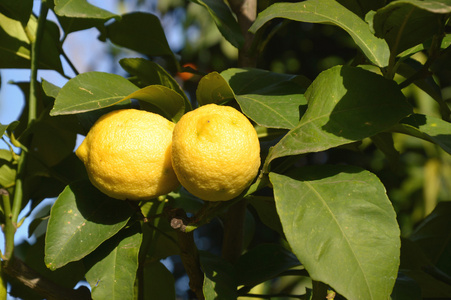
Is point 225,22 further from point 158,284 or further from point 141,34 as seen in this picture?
point 158,284

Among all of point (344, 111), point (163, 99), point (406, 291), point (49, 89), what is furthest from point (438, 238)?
point (49, 89)

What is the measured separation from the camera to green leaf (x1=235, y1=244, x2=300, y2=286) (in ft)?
1.97

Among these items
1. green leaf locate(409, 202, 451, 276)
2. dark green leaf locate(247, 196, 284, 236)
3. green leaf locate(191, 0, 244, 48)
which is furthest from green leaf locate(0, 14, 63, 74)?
green leaf locate(409, 202, 451, 276)

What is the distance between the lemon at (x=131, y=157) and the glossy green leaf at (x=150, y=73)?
0.06 m

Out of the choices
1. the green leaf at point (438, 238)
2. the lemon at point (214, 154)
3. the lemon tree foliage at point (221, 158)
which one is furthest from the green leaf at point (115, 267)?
the green leaf at point (438, 238)

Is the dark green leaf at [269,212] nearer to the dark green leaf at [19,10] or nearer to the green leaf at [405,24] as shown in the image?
the green leaf at [405,24]

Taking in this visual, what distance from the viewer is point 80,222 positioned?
1.64ft

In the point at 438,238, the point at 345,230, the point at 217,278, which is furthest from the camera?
the point at 438,238

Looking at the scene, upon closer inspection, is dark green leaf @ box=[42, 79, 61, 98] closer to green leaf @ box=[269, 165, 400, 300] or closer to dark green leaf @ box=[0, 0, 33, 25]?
dark green leaf @ box=[0, 0, 33, 25]

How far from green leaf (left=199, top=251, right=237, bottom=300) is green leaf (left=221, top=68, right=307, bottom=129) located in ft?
0.58

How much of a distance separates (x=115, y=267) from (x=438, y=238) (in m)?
0.50

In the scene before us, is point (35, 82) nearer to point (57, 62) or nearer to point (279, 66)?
point (57, 62)

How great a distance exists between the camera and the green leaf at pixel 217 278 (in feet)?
1.64

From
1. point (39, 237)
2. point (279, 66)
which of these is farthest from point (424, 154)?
point (39, 237)
